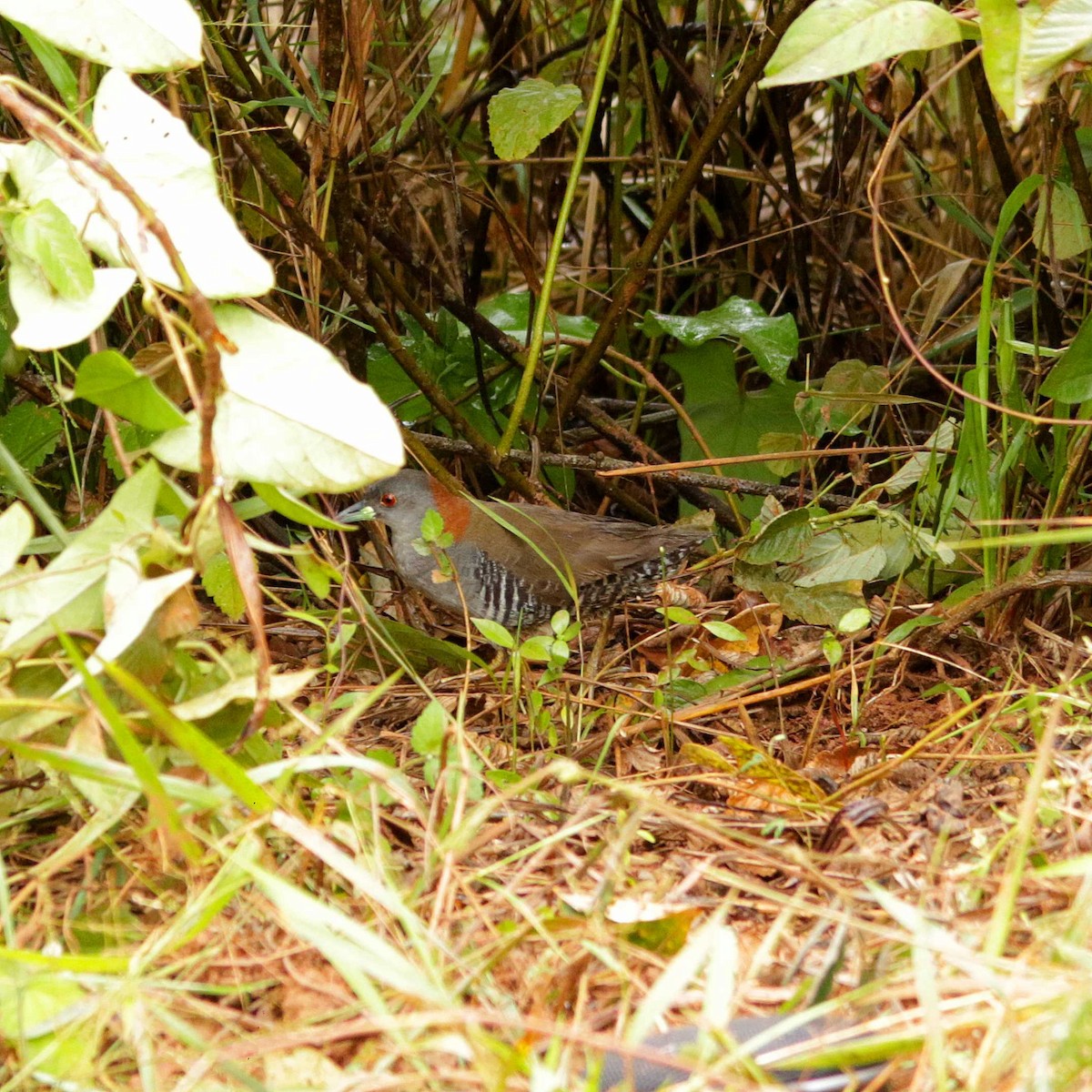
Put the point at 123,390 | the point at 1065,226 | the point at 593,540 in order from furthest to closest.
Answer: the point at 593,540
the point at 1065,226
the point at 123,390

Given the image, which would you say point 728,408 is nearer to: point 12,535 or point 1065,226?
point 1065,226

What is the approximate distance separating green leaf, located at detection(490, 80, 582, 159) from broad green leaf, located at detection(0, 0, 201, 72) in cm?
129

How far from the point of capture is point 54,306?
186 centimetres

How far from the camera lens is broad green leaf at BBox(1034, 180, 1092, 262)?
2.92 metres

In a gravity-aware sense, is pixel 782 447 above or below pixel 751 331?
below

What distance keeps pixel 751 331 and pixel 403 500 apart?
4.11 feet

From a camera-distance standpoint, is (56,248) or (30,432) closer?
(56,248)

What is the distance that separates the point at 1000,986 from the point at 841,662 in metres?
1.62

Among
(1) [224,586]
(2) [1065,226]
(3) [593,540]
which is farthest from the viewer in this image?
(3) [593,540]

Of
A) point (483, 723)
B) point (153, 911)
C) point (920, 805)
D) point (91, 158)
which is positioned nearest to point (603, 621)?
point (483, 723)

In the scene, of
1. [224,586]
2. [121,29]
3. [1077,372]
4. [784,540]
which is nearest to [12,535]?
[121,29]

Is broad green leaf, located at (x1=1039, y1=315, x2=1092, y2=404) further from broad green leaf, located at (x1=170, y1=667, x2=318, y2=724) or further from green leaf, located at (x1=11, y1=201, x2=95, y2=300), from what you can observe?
green leaf, located at (x1=11, y1=201, x2=95, y2=300)

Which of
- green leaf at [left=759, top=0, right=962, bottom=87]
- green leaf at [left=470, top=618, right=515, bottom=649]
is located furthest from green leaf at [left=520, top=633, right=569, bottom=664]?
green leaf at [left=759, top=0, right=962, bottom=87]

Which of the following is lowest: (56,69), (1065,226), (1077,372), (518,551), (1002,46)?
(518,551)
